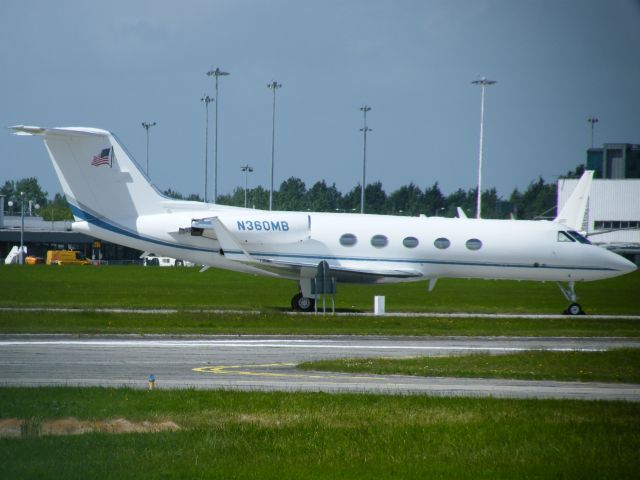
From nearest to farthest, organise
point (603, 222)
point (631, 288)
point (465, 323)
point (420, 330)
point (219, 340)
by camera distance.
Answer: point (219, 340) → point (420, 330) → point (465, 323) → point (631, 288) → point (603, 222)

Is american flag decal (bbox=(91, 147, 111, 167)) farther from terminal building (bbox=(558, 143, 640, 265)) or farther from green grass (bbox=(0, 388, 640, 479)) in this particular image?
terminal building (bbox=(558, 143, 640, 265))

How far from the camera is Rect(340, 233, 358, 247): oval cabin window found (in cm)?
3834

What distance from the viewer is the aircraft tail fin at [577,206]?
4128 cm

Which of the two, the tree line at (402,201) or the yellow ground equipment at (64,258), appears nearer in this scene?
the tree line at (402,201)

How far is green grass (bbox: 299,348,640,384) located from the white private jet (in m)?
14.0

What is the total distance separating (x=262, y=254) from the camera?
38.1 m

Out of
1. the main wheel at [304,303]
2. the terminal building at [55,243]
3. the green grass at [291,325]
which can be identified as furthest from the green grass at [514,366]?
the terminal building at [55,243]

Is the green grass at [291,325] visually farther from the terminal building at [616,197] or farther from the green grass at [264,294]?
the terminal building at [616,197]

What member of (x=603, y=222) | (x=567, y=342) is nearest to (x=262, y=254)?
(x=567, y=342)

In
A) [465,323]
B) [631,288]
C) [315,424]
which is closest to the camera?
[315,424]

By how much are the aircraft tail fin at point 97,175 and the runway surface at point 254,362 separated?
34.7 feet

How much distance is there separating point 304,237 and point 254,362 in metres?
16.1

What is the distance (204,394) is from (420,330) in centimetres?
1658

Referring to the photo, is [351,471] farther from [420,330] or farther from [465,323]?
[465,323]
